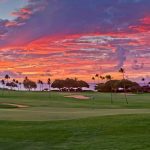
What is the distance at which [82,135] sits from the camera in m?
22.7

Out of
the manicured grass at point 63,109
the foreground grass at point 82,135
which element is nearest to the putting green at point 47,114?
the manicured grass at point 63,109

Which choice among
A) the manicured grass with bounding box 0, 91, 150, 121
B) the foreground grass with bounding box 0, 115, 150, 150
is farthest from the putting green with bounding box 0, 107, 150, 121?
the foreground grass with bounding box 0, 115, 150, 150

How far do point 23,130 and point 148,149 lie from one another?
32.0 ft

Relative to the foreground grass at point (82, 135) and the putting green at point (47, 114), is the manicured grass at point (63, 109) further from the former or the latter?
the foreground grass at point (82, 135)

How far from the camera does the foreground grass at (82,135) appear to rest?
65.1 feet

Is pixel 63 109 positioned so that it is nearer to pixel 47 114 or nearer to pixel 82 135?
pixel 47 114

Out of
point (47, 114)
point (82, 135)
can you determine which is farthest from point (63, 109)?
point (82, 135)

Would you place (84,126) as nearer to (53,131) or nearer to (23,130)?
(53,131)

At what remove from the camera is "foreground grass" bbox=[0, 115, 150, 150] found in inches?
781

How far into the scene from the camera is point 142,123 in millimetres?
25250

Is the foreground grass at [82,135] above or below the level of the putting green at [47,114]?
below

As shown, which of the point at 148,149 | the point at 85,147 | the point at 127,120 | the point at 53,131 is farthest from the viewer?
the point at 127,120

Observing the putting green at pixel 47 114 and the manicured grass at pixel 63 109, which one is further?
the manicured grass at pixel 63 109

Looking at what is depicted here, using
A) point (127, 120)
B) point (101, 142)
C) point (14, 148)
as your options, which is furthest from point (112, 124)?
point (14, 148)
